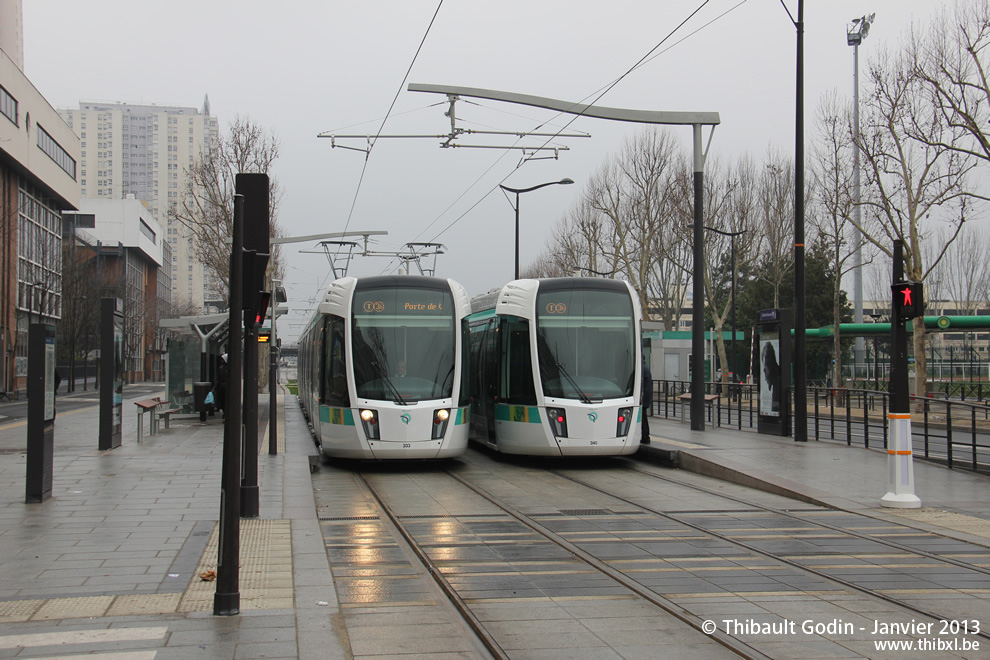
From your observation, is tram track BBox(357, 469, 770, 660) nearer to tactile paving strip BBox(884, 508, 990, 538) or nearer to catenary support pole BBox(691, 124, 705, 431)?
tactile paving strip BBox(884, 508, 990, 538)

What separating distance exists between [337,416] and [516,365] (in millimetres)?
3146

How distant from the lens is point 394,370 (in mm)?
14984

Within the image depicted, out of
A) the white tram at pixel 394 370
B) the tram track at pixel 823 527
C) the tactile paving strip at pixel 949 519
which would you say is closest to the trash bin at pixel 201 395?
the white tram at pixel 394 370

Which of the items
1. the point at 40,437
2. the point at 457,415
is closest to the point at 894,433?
the point at 457,415

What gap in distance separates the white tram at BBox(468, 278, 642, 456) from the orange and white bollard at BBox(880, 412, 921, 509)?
4870 mm

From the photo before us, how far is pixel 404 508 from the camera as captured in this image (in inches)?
457

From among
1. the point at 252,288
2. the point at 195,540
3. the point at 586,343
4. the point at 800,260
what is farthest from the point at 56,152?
the point at 252,288

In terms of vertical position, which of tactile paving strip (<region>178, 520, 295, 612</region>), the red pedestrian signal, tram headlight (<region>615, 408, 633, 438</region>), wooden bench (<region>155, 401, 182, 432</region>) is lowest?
tactile paving strip (<region>178, 520, 295, 612</region>)

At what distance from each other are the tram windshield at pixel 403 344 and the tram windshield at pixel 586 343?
5.32 ft

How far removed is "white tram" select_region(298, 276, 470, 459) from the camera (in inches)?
579

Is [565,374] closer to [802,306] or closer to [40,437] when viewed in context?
[802,306]

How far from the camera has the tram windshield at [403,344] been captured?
14883 mm

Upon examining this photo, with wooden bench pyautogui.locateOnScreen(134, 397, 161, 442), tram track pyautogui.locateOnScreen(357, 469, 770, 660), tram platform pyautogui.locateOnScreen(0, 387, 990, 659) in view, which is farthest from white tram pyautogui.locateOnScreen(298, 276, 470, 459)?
wooden bench pyautogui.locateOnScreen(134, 397, 161, 442)

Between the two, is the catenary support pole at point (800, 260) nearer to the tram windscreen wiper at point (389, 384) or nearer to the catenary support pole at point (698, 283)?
the catenary support pole at point (698, 283)
